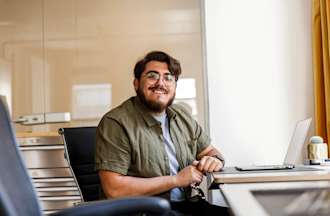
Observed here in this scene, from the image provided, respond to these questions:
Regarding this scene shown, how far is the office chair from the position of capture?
101 cm

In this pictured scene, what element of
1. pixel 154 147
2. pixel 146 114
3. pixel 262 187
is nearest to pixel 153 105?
pixel 146 114

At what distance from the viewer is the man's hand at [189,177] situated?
1829 mm

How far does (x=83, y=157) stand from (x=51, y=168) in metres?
0.93

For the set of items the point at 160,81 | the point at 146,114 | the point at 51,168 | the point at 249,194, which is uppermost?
the point at 160,81

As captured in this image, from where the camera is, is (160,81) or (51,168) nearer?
(160,81)

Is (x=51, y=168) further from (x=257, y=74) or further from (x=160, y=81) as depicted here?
(x=257, y=74)

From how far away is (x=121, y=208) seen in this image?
1.04 meters

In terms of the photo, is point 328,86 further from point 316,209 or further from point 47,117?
point 47,117

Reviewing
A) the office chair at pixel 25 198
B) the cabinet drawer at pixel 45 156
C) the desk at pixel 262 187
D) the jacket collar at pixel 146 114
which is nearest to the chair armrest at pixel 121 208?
the office chair at pixel 25 198

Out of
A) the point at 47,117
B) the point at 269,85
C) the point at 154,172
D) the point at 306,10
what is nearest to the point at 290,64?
the point at 269,85

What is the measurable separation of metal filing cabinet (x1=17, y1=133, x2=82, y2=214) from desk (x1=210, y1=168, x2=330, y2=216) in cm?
162

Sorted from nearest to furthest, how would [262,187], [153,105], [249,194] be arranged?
1. [249,194]
2. [262,187]
3. [153,105]

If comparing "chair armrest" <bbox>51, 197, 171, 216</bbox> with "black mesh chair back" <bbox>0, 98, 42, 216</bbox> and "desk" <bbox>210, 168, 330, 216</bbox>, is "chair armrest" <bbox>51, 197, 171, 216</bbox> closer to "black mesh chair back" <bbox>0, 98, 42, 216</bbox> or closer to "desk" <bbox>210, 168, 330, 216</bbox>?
"black mesh chair back" <bbox>0, 98, 42, 216</bbox>

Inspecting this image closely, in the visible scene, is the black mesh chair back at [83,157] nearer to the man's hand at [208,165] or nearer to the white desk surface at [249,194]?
the man's hand at [208,165]
